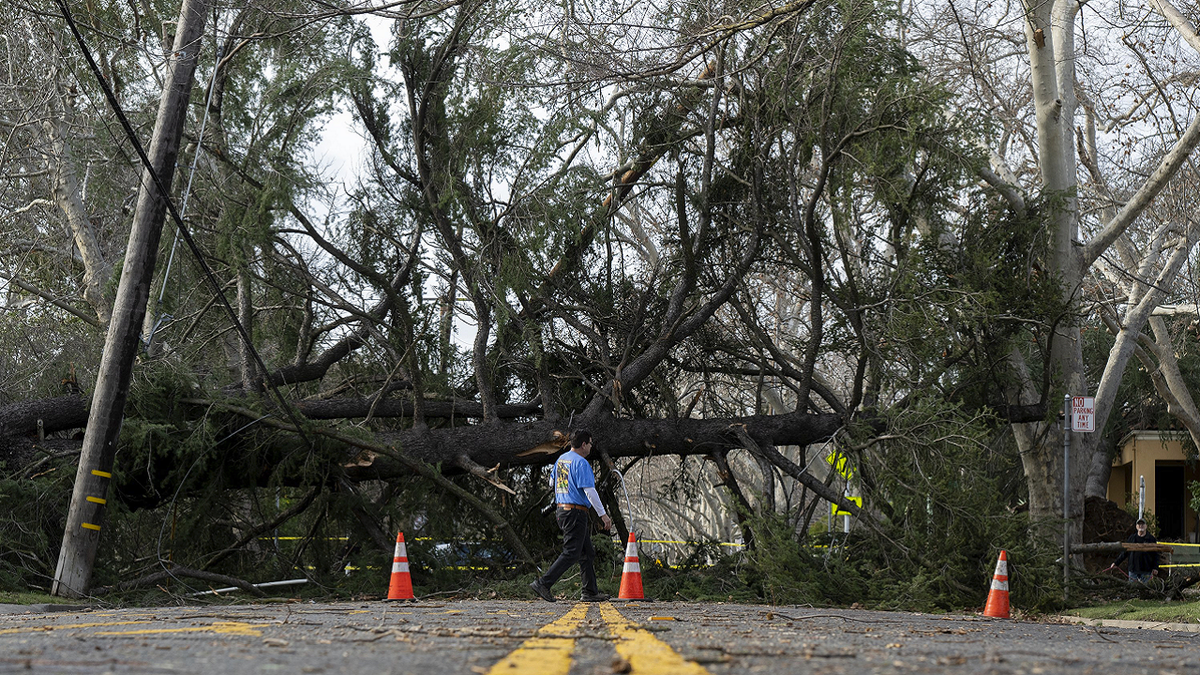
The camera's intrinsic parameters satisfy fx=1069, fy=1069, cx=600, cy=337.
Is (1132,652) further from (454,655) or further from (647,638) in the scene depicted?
(454,655)

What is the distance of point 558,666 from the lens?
4242 millimetres

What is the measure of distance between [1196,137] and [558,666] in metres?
14.4

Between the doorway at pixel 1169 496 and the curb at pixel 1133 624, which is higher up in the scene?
the doorway at pixel 1169 496

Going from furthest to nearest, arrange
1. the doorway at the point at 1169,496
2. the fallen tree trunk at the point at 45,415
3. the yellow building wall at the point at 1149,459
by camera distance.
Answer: the doorway at the point at 1169,496, the yellow building wall at the point at 1149,459, the fallen tree trunk at the point at 45,415

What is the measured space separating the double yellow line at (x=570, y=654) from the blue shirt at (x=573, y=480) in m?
2.99

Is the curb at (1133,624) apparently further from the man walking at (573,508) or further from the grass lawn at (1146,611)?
the man walking at (573,508)

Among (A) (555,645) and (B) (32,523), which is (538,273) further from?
(A) (555,645)

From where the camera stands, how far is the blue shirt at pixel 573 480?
31.8ft

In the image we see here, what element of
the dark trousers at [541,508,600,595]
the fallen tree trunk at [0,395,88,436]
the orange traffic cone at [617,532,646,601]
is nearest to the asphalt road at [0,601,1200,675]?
the dark trousers at [541,508,600,595]

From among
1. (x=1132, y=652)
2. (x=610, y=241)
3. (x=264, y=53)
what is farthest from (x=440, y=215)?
(x=1132, y=652)

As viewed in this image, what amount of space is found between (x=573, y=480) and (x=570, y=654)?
495 cm

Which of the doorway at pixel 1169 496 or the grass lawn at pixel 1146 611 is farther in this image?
the doorway at pixel 1169 496

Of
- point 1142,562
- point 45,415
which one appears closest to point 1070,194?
point 1142,562

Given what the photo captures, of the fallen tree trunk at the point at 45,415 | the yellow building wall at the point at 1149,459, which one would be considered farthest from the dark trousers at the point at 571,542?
the yellow building wall at the point at 1149,459
